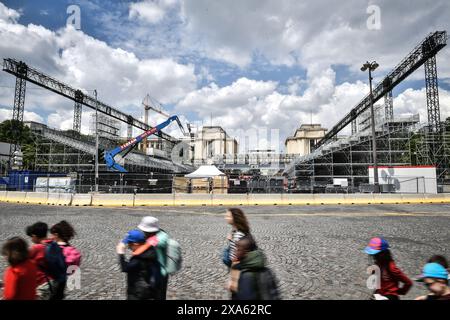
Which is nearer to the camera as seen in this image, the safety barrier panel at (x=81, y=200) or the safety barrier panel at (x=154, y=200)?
the safety barrier panel at (x=81, y=200)

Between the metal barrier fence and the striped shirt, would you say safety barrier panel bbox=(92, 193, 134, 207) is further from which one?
the striped shirt

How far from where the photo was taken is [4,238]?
26.7 feet

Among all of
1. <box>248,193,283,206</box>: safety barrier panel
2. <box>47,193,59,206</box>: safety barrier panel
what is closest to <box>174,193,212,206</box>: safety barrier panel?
<box>248,193,283,206</box>: safety barrier panel

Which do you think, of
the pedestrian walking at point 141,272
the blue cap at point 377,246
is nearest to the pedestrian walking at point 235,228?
the pedestrian walking at point 141,272

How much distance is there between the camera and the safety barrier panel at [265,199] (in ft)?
67.2

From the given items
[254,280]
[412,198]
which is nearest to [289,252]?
[254,280]

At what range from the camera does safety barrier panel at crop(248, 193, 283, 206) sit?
20.5m

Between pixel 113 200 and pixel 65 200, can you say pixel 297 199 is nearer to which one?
pixel 113 200

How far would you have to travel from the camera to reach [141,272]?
8.91 ft

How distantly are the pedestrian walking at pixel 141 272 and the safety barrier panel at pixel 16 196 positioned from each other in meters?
23.9

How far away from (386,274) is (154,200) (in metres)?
18.3

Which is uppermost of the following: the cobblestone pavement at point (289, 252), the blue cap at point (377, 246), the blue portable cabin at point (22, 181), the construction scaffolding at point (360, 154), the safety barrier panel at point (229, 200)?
the construction scaffolding at point (360, 154)

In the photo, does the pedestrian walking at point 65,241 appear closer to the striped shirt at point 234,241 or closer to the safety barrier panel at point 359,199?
the striped shirt at point 234,241

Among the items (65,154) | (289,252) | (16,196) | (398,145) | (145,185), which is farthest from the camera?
(65,154)
